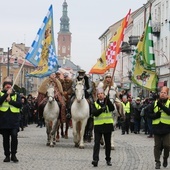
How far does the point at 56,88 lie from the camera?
21062mm

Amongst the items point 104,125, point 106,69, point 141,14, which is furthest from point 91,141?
point 141,14

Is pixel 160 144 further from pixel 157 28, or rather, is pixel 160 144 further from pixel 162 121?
pixel 157 28

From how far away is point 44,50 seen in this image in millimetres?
22438

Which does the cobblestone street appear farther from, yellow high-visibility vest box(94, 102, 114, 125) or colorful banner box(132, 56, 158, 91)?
colorful banner box(132, 56, 158, 91)

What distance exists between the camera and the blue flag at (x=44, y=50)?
21.0 meters

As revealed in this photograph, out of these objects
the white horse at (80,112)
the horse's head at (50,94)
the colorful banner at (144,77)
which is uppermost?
the colorful banner at (144,77)

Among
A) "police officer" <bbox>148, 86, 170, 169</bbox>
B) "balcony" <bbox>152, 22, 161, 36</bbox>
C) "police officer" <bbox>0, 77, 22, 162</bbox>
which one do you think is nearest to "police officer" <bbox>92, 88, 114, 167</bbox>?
"police officer" <bbox>148, 86, 170, 169</bbox>

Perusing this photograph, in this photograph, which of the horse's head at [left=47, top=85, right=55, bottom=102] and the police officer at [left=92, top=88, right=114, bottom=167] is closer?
the police officer at [left=92, top=88, right=114, bottom=167]

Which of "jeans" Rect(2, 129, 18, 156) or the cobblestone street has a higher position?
"jeans" Rect(2, 129, 18, 156)

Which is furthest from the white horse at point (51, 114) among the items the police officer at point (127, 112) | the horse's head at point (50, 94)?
the police officer at point (127, 112)

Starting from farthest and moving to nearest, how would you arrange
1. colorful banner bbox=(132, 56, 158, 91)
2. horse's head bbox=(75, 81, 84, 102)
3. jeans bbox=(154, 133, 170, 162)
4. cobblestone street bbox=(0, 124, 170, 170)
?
colorful banner bbox=(132, 56, 158, 91) < horse's head bbox=(75, 81, 84, 102) < jeans bbox=(154, 133, 170, 162) < cobblestone street bbox=(0, 124, 170, 170)

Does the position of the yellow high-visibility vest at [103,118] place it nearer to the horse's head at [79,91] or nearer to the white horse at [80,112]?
the horse's head at [79,91]

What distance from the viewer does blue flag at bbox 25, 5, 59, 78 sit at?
20953mm

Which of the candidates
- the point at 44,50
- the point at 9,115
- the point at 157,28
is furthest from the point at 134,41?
the point at 9,115
